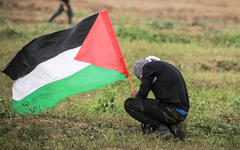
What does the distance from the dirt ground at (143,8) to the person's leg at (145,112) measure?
45.2 feet

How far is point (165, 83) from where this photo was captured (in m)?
5.59

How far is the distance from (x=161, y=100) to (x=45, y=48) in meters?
2.17

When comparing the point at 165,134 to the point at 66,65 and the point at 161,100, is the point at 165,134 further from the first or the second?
the point at 66,65

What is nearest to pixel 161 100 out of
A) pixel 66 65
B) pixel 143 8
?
pixel 66 65

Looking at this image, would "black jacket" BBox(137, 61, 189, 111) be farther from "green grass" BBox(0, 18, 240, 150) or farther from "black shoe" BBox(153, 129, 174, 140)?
"green grass" BBox(0, 18, 240, 150)

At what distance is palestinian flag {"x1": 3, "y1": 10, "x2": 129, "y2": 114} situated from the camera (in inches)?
248

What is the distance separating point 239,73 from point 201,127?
15.2ft

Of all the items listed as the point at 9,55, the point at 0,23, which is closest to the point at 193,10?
the point at 0,23

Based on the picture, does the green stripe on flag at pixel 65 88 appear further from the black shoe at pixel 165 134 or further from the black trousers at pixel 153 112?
the black shoe at pixel 165 134

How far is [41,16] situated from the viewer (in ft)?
62.6

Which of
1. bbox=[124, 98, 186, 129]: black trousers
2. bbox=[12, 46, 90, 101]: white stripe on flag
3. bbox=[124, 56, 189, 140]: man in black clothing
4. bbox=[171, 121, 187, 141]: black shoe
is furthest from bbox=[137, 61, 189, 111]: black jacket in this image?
bbox=[12, 46, 90, 101]: white stripe on flag

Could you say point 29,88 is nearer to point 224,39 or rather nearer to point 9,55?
point 9,55

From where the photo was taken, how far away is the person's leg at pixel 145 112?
19.2ft

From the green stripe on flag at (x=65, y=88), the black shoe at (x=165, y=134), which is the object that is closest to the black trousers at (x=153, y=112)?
the black shoe at (x=165, y=134)
